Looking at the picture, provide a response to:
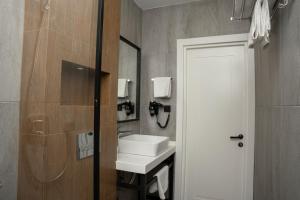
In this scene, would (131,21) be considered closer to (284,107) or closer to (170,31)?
(170,31)

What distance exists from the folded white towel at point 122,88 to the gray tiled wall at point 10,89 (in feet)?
3.57

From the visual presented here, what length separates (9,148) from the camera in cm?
105

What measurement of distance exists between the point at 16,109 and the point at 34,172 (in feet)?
1.15

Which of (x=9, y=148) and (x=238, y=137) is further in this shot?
(x=238, y=137)

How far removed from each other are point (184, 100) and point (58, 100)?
1.58 meters

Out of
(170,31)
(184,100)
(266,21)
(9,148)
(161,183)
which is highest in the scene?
(170,31)

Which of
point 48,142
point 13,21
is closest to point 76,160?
point 48,142

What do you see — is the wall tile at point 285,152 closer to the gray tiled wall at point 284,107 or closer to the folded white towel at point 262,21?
the gray tiled wall at point 284,107

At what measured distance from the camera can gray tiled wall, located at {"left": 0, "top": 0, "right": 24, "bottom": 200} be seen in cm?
104

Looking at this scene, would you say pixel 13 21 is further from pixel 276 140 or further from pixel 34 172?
pixel 276 140

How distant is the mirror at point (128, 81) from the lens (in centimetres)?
212

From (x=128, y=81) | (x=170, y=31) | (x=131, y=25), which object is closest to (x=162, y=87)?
(x=128, y=81)

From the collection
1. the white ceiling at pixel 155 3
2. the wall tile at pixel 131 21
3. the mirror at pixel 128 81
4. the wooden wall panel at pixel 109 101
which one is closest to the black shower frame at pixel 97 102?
the wooden wall panel at pixel 109 101

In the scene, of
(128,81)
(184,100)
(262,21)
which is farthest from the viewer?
(184,100)
